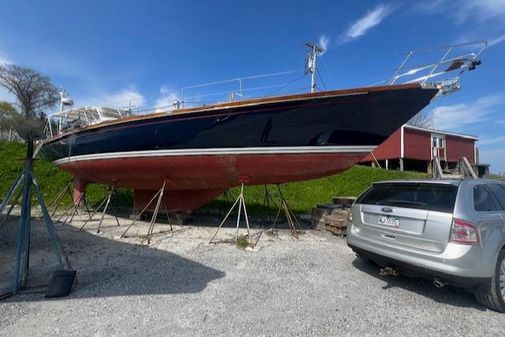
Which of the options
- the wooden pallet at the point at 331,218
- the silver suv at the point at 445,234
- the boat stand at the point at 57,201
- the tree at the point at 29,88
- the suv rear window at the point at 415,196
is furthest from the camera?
the tree at the point at 29,88

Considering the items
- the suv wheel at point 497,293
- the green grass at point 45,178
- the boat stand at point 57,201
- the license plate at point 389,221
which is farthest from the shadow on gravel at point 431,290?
the green grass at point 45,178

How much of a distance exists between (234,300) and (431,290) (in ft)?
8.20

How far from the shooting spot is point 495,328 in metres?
3.26

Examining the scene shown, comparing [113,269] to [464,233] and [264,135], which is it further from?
[464,233]

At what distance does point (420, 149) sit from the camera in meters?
25.7

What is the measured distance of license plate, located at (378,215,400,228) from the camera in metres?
4.08

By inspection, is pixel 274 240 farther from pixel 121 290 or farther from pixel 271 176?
pixel 121 290

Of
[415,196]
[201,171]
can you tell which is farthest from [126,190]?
[415,196]

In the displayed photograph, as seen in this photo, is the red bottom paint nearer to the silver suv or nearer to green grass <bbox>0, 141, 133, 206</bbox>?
the silver suv

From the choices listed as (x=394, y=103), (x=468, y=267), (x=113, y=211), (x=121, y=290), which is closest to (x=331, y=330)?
(x=468, y=267)

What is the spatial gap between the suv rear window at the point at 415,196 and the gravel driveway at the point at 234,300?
1069mm

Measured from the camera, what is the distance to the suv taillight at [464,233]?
3.51m

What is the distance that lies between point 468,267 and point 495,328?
582 mm

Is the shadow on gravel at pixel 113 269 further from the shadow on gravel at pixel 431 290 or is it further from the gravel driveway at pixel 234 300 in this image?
the shadow on gravel at pixel 431 290
